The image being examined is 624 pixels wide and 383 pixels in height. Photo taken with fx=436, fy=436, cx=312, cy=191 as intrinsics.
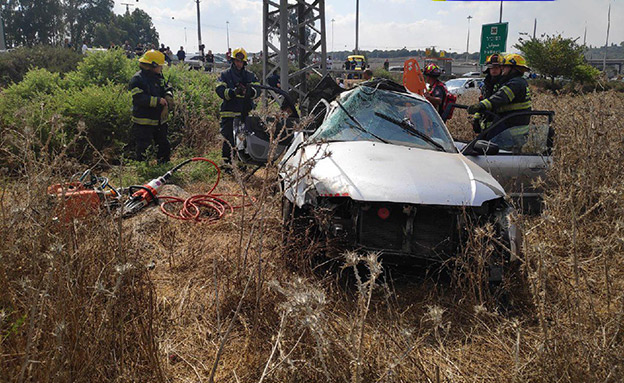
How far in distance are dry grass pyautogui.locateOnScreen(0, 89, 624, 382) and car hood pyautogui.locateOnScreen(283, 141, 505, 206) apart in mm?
491

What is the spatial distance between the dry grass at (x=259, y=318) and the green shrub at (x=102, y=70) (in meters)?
7.15

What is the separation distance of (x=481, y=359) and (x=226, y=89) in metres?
5.74

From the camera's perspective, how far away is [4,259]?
7.57 feet

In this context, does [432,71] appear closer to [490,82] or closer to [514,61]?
[490,82]

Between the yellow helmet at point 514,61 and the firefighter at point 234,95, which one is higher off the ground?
the yellow helmet at point 514,61

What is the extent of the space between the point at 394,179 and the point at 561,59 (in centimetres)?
2240

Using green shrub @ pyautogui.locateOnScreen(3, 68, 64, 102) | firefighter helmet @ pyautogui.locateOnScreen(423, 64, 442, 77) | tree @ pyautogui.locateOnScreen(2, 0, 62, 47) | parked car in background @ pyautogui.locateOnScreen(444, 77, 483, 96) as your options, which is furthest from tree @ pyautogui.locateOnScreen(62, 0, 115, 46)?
firefighter helmet @ pyautogui.locateOnScreen(423, 64, 442, 77)

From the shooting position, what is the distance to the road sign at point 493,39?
14.8 meters

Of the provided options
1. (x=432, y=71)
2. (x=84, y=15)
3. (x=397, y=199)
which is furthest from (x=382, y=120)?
(x=84, y=15)

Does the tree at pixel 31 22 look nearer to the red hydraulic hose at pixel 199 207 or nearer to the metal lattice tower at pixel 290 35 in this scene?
the metal lattice tower at pixel 290 35

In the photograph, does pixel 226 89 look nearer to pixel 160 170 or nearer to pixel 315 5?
pixel 160 170

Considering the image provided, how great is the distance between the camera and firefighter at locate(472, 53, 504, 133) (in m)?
6.16

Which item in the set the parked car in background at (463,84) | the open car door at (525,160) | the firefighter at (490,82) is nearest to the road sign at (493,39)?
the parked car in background at (463,84)

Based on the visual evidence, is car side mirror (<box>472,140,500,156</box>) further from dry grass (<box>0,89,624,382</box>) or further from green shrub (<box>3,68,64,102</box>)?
green shrub (<box>3,68,64,102</box>)
